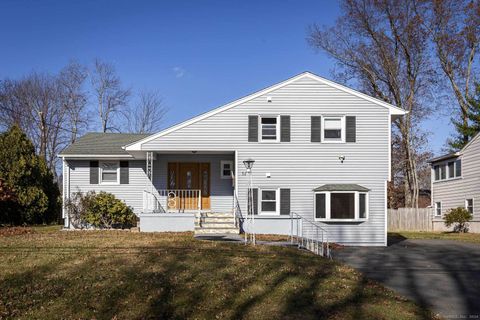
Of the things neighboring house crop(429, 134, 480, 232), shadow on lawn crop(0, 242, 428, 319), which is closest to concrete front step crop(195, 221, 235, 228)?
shadow on lawn crop(0, 242, 428, 319)

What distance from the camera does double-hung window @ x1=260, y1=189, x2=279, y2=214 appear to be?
2212cm

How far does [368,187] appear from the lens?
22.1 meters

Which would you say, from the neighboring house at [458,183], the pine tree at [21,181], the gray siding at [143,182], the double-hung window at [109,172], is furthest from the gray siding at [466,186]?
the pine tree at [21,181]

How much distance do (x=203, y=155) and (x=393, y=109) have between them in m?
8.29

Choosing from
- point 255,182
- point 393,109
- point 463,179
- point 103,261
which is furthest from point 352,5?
point 103,261

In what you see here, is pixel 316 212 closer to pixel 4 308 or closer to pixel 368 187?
pixel 368 187

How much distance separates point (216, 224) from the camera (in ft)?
70.6

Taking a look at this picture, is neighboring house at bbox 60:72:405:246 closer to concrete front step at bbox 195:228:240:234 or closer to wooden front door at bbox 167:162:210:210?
concrete front step at bbox 195:228:240:234

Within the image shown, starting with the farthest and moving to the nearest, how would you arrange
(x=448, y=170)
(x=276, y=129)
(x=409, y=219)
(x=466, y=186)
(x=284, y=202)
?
(x=448, y=170) → (x=409, y=219) → (x=466, y=186) → (x=276, y=129) → (x=284, y=202)

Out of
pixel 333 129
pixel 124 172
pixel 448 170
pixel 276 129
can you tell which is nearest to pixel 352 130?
pixel 333 129

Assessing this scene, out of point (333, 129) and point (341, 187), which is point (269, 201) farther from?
point (333, 129)

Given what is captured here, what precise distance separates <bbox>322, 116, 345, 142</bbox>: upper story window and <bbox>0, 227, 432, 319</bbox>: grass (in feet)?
28.3

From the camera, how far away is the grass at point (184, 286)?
9.52 meters

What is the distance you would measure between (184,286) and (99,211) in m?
13.5
